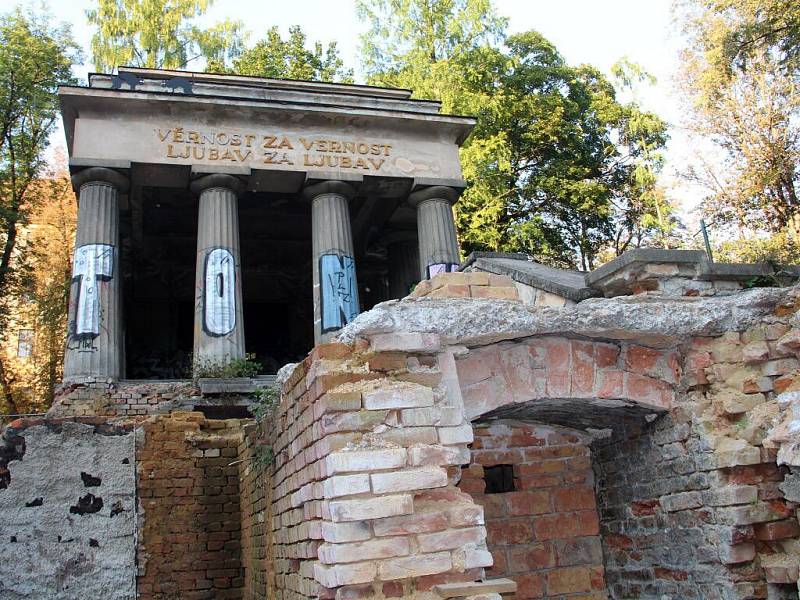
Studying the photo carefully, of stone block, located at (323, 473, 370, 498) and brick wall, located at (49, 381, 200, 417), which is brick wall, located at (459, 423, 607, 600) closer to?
stone block, located at (323, 473, 370, 498)

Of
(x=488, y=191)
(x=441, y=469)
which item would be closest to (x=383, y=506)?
(x=441, y=469)

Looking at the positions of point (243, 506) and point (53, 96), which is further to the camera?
point (53, 96)

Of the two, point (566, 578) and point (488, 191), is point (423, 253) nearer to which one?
point (488, 191)

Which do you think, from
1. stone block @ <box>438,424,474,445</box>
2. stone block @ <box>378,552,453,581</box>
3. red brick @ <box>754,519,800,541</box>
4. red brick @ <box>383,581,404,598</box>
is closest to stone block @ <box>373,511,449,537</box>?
stone block @ <box>378,552,453,581</box>

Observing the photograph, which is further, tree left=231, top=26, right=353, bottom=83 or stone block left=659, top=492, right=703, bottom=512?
tree left=231, top=26, right=353, bottom=83

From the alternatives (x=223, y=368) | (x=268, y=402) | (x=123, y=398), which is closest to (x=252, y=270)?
(x=223, y=368)

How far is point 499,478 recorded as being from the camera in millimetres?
5285

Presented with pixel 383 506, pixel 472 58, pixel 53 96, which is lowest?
pixel 383 506

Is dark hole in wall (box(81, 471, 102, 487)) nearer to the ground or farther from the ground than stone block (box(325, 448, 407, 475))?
farther from the ground

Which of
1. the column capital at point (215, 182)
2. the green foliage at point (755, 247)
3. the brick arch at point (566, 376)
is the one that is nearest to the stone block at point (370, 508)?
the brick arch at point (566, 376)

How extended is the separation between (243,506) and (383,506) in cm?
387

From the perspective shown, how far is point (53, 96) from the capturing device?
1994cm

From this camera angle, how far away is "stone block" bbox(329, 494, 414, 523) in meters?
3.42

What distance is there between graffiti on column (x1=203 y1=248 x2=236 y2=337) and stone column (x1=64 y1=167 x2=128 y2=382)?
5.30 feet
